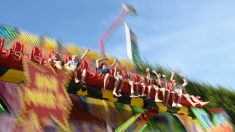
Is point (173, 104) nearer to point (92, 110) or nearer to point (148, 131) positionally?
point (148, 131)

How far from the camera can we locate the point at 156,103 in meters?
15.7

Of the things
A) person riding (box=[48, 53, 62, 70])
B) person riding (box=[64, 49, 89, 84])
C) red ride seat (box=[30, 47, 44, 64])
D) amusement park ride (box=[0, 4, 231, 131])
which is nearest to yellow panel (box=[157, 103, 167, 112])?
amusement park ride (box=[0, 4, 231, 131])

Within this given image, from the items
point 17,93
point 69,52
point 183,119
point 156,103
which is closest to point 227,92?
point 183,119

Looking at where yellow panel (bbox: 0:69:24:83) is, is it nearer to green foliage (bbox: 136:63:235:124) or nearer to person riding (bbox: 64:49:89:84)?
person riding (bbox: 64:49:89:84)

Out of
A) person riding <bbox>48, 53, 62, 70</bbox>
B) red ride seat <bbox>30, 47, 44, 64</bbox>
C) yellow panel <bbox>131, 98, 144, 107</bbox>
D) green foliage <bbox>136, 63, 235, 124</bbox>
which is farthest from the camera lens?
green foliage <bbox>136, 63, 235, 124</bbox>

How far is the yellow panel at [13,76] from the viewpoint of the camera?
1180cm

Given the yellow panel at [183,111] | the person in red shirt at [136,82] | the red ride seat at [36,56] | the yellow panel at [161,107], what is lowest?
the yellow panel at [183,111]

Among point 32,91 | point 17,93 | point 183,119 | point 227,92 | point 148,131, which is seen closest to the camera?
point 32,91

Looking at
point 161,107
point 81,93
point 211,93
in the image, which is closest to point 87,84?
point 81,93

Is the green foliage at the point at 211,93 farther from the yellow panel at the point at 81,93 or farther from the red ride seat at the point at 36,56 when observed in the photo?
the red ride seat at the point at 36,56

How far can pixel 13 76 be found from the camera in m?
11.9

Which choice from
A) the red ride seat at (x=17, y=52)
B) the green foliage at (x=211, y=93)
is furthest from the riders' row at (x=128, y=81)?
the green foliage at (x=211, y=93)

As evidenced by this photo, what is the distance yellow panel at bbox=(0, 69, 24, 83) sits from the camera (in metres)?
11.8

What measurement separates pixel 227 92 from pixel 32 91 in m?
12.0
